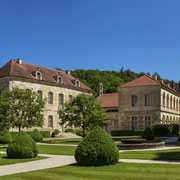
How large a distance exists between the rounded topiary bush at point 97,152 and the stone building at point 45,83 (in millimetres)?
28015

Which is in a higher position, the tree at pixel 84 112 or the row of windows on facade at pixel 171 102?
the row of windows on facade at pixel 171 102

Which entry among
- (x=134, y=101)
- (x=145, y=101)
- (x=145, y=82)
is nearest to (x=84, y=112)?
(x=145, y=101)

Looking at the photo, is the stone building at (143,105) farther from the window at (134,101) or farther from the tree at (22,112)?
the tree at (22,112)

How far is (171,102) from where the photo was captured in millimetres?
47750

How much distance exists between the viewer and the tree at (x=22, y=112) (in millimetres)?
25000

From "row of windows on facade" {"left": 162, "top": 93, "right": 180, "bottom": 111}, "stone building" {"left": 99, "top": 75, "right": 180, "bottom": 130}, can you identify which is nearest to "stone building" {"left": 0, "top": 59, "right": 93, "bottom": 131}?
"stone building" {"left": 99, "top": 75, "right": 180, "bottom": 130}

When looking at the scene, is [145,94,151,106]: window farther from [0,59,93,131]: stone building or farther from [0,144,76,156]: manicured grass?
[0,144,76,156]: manicured grass

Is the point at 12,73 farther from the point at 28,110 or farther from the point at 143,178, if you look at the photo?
the point at 143,178

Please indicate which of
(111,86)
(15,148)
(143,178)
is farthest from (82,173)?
(111,86)

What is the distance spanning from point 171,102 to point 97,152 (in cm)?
3876

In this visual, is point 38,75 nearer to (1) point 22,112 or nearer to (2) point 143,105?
(2) point 143,105

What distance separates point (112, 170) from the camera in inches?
408

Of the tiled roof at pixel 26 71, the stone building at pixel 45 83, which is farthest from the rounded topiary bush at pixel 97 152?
the tiled roof at pixel 26 71

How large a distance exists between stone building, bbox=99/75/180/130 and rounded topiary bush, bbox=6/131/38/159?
29696 mm
